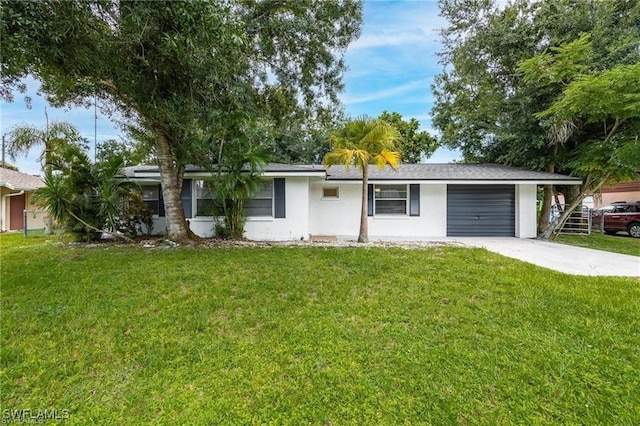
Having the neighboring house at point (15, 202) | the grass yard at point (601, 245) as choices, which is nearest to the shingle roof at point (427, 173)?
the grass yard at point (601, 245)

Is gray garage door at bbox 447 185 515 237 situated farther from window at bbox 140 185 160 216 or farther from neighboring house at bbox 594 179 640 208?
neighboring house at bbox 594 179 640 208

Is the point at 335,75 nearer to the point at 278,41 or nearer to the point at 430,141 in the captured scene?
the point at 278,41

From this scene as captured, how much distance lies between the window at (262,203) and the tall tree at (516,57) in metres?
9.67

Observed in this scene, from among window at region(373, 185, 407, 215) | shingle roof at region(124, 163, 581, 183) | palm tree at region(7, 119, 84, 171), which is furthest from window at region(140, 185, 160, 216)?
window at region(373, 185, 407, 215)

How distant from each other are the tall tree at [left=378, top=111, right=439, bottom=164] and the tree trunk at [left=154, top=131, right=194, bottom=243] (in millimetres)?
20715

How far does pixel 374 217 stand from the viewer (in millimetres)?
11039

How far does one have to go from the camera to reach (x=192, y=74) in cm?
604

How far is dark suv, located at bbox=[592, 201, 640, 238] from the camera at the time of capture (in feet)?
42.2

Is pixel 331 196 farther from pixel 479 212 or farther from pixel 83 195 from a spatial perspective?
pixel 83 195

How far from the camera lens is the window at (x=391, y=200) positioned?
36.3 feet

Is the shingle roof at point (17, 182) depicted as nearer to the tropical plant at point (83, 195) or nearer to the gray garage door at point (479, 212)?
the tropical plant at point (83, 195)

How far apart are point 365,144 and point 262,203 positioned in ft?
13.1

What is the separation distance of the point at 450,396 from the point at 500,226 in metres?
10.2

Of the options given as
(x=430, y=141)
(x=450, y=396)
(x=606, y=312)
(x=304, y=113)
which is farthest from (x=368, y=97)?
(x=450, y=396)
